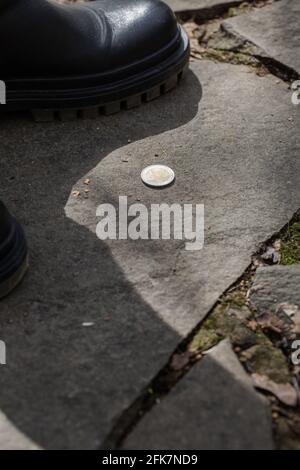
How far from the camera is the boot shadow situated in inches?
52.0

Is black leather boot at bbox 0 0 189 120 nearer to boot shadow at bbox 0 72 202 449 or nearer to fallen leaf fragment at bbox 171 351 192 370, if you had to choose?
boot shadow at bbox 0 72 202 449

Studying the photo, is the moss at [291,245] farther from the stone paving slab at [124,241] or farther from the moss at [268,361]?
the moss at [268,361]

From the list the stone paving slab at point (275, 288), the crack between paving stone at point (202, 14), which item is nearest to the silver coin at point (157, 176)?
the stone paving slab at point (275, 288)

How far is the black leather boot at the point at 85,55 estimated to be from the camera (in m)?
1.95

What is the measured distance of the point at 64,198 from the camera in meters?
1.81

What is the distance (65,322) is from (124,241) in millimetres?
290

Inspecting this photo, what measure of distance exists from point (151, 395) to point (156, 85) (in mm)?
1084

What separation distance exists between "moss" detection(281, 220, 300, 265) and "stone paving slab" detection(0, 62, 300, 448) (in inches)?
1.7

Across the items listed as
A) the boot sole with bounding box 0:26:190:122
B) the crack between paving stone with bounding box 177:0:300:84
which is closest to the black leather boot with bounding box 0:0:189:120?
the boot sole with bounding box 0:26:190:122

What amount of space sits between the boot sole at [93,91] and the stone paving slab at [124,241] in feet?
0.15

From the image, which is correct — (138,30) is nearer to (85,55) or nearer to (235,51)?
(85,55)

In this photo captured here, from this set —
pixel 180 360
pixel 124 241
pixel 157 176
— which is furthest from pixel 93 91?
pixel 180 360

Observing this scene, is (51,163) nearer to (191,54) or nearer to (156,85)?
(156,85)

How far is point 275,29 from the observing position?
94.4 inches
